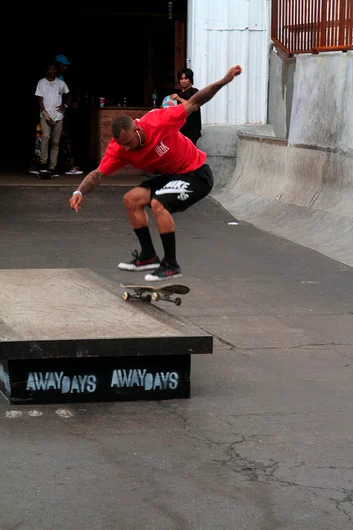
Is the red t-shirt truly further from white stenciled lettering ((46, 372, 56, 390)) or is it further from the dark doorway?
the dark doorway

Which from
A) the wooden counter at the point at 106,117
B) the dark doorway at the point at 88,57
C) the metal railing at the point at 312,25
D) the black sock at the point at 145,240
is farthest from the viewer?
the dark doorway at the point at 88,57

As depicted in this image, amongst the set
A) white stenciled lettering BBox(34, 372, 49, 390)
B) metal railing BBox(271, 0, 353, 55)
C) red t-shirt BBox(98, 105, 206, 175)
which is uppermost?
metal railing BBox(271, 0, 353, 55)

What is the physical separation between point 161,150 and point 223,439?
3255 millimetres

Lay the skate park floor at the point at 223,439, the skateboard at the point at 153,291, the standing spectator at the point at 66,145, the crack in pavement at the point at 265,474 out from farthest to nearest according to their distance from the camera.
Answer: the standing spectator at the point at 66,145, the skateboard at the point at 153,291, the crack in pavement at the point at 265,474, the skate park floor at the point at 223,439

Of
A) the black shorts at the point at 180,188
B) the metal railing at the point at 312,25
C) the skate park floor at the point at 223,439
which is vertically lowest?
the skate park floor at the point at 223,439

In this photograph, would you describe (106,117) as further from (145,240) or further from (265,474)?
(265,474)

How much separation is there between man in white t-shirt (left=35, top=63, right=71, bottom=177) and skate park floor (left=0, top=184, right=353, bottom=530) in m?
8.88

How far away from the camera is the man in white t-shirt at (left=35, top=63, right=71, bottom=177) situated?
1952cm

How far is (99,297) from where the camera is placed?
26.3 feet

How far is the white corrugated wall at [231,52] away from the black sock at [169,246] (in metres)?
9.91

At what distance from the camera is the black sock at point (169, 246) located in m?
8.84

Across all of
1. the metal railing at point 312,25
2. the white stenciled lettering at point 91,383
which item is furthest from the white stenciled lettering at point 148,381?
the metal railing at point 312,25

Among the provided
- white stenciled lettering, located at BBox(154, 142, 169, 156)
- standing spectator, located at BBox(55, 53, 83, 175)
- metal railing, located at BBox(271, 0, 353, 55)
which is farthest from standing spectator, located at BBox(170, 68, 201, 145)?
white stenciled lettering, located at BBox(154, 142, 169, 156)

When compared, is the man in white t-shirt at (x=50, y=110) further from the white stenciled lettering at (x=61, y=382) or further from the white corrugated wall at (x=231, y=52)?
the white stenciled lettering at (x=61, y=382)
